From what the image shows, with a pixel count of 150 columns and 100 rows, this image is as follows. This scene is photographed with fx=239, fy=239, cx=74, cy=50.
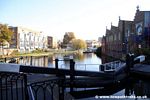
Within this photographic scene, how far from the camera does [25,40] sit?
123m

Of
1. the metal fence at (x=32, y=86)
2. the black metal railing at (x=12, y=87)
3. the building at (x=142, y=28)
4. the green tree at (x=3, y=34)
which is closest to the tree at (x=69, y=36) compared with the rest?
the green tree at (x=3, y=34)

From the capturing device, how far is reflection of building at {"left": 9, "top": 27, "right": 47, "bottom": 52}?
106 m

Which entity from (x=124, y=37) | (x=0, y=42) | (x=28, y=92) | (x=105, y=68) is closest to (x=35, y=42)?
(x=0, y=42)

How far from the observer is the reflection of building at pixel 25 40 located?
10650 centimetres

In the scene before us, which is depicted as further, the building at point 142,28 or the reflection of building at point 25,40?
the reflection of building at point 25,40

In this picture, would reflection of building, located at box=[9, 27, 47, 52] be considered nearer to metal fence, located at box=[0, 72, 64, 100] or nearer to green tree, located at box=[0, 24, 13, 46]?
green tree, located at box=[0, 24, 13, 46]

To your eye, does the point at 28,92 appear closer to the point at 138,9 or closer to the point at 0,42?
the point at 138,9

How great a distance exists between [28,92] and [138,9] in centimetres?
4548

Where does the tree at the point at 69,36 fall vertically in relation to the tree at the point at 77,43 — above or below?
above

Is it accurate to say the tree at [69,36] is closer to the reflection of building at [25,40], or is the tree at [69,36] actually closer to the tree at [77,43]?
the tree at [77,43]

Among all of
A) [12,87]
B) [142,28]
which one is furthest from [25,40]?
[12,87]

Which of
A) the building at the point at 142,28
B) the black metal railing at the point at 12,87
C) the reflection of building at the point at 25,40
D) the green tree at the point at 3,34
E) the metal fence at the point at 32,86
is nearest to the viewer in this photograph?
the metal fence at the point at 32,86

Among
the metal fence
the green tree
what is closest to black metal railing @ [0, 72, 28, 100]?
the metal fence

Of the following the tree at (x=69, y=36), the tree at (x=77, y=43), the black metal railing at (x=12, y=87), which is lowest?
the black metal railing at (x=12, y=87)
